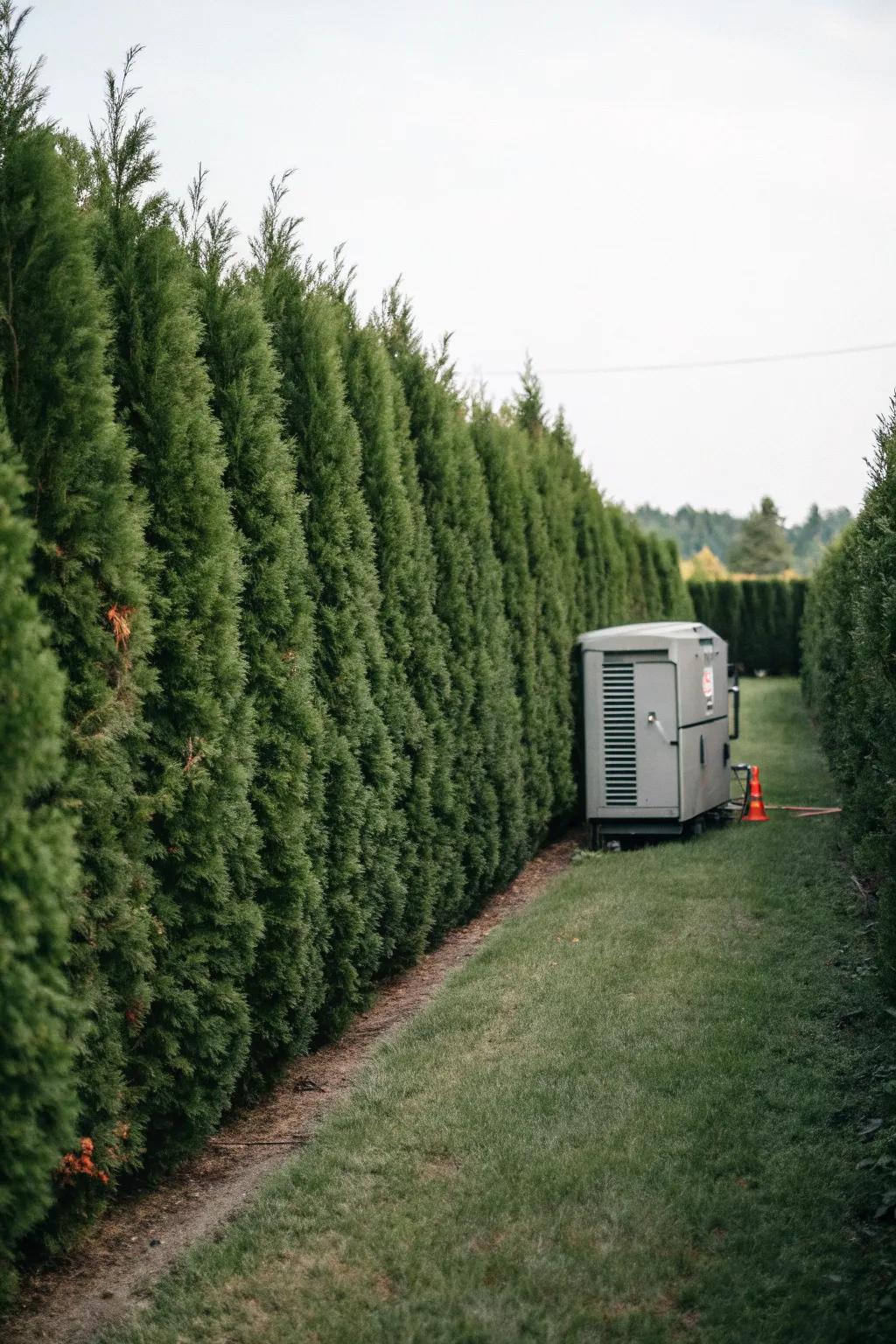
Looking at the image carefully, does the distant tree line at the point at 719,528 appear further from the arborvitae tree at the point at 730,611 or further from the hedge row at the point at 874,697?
the hedge row at the point at 874,697

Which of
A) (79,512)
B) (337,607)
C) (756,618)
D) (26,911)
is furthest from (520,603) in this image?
(756,618)

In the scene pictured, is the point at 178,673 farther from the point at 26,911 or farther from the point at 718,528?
the point at 718,528

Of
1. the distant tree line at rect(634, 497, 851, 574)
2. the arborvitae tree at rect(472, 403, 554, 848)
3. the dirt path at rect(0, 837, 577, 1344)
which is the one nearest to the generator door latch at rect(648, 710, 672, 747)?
the arborvitae tree at rect(472, 403, 554, 848)

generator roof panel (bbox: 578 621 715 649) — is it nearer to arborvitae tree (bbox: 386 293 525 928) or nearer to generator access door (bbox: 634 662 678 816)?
generator access door (bbox: 634 662 678 816)

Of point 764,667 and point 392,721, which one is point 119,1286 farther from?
point 764,667

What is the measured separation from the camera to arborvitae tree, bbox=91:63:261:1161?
4547mm

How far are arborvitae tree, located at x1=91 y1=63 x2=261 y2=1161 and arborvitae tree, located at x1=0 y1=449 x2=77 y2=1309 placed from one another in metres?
1.15

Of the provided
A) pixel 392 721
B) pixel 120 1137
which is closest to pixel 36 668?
pixel 120 1137

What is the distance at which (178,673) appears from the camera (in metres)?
4.65

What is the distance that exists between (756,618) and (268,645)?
117 ft

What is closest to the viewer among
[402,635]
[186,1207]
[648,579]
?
[186,1207]

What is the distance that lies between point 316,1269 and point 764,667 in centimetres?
3781

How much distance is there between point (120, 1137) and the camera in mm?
4207

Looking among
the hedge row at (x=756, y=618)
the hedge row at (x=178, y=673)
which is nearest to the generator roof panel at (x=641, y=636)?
the hedge row at (x=178, y=673)
